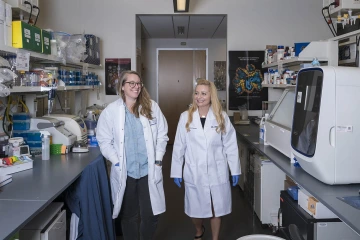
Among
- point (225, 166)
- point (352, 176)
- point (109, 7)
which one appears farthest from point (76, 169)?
point (109, 7)

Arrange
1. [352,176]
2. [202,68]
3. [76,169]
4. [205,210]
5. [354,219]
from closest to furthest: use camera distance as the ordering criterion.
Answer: [354,219], [352,176], [76,169], [205,210], [202,68]

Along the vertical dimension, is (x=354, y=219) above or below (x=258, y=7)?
below

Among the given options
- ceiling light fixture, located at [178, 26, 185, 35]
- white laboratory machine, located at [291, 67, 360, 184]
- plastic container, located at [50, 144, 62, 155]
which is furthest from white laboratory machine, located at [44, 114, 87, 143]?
ceiling light fixture, located at [178, 26, 185, 35]

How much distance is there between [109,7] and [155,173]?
309cm

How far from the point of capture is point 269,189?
3.20 metres

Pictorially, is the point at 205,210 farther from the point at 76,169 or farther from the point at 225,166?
the point at 76,169

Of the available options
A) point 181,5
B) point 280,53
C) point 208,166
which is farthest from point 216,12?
point 208,166

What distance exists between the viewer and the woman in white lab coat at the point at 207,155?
269 cm

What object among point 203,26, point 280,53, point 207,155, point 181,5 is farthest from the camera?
point 203,26

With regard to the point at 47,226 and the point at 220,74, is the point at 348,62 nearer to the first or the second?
the point at 47,226

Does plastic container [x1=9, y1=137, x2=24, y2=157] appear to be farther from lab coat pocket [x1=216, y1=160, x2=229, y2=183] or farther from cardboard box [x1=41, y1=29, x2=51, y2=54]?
lab coat pocket [x1=216, y1=160, x2=229, y2=183]

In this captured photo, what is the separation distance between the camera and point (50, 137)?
2.81 m

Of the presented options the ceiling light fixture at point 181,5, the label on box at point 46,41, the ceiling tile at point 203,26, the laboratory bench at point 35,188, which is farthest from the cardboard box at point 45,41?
the ceiling tile at point 203,26

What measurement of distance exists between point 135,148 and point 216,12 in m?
2.99
